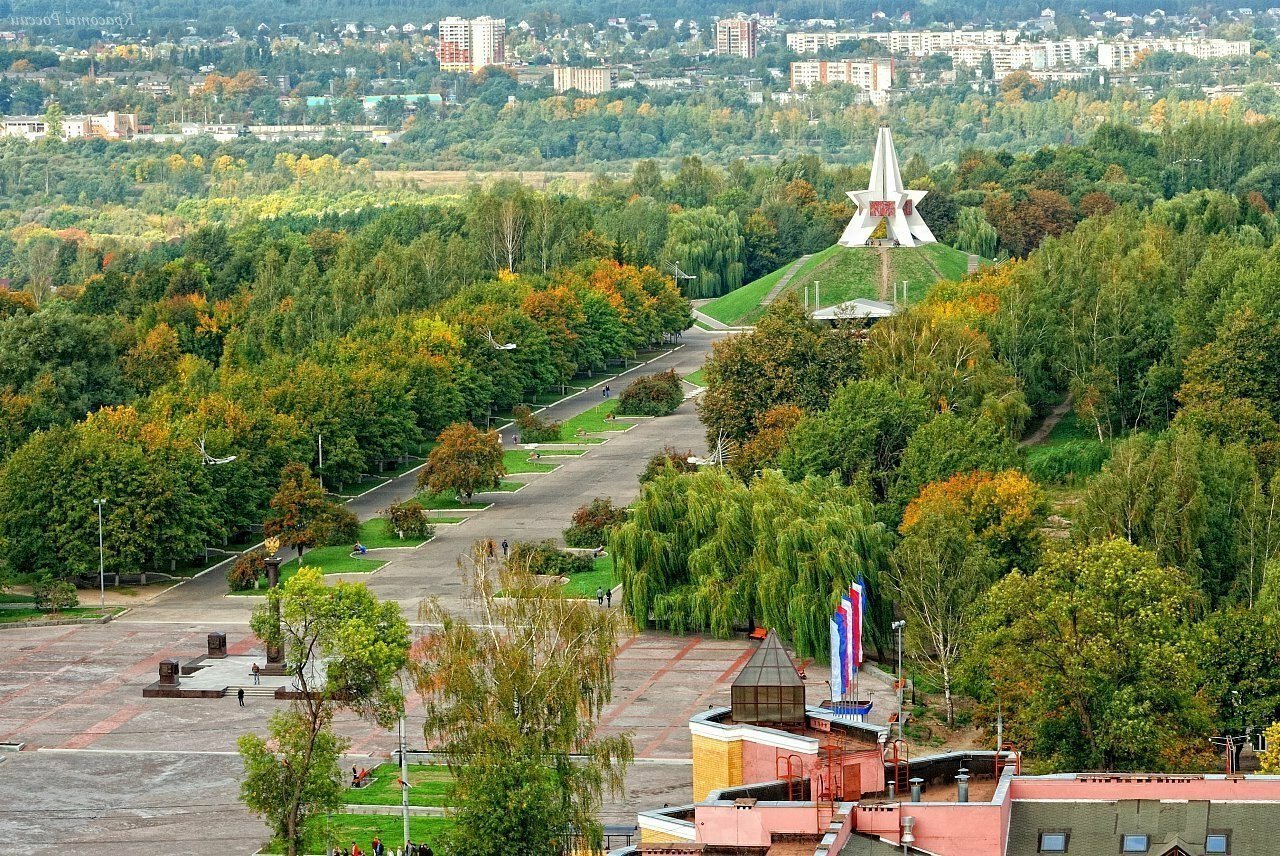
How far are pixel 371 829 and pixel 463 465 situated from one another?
4436 centimetres

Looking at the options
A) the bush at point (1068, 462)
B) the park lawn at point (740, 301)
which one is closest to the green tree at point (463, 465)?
the bush at point (1068, 462)

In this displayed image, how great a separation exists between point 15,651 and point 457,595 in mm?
15154

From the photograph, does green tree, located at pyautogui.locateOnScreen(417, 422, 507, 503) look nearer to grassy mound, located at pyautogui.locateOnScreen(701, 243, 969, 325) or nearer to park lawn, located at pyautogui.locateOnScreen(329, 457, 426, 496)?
park lawn, located at pyautogui.locateOnScreen(329, 457, 426, 496)

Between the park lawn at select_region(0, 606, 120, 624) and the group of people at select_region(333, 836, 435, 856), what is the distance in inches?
1243

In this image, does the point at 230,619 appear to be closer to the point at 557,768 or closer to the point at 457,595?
the point at 457,595

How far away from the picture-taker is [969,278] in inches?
5256

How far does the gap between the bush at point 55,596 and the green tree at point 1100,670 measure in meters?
38.2

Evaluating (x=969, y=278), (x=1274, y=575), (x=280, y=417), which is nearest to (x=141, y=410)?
(x=280, y=417)

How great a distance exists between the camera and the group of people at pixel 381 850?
58.6 metres

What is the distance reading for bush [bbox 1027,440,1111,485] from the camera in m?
102

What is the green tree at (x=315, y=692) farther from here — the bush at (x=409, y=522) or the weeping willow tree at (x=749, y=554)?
the bush at (x=409, y=522)

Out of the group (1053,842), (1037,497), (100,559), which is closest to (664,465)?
(100,559)

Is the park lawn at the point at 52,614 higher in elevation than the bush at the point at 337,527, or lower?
lower

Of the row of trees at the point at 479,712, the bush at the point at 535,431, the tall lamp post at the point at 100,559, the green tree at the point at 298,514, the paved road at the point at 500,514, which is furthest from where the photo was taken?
the bush at the point at 535,431
